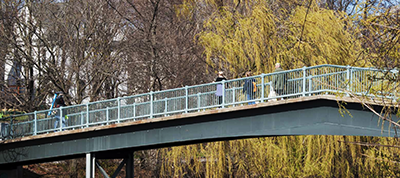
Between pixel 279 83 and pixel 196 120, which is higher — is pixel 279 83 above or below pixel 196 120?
above

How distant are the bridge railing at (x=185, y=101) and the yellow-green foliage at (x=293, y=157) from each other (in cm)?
284

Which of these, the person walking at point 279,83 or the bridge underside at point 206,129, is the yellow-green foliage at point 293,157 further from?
the person walking at point 279,83

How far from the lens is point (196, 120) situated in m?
22.6

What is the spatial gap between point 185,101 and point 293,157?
212 inches

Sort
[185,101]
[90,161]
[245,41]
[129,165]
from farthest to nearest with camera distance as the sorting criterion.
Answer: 1. [129,165]
2. [245,41]
3. [90,161]
4. [185,101]

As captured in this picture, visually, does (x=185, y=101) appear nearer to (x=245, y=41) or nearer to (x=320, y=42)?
(x=245, y=41)

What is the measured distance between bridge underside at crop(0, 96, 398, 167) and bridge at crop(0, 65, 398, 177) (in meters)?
0.03

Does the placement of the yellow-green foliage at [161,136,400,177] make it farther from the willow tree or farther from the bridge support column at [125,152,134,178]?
the willow tree

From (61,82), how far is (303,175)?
15.9m

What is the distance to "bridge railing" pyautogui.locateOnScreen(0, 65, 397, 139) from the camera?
65.8ft

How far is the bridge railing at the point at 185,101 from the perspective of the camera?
20047 millimetres

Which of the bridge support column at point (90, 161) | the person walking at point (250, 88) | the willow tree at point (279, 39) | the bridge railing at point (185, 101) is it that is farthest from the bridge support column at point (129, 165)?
the person walking at point (250, 88)

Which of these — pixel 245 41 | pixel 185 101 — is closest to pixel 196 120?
pixel 185 101

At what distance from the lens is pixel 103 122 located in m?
24.8
